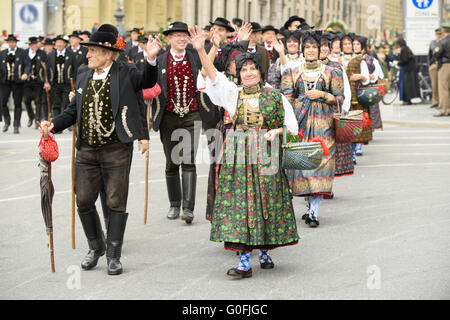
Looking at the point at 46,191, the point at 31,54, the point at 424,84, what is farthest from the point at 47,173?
the point at 424,84

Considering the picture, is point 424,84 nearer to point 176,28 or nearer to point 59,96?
point 59,96

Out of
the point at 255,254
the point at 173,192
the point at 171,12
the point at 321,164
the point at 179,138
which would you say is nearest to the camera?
the point at 255,254

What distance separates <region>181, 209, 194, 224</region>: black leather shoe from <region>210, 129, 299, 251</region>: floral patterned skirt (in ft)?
7.14

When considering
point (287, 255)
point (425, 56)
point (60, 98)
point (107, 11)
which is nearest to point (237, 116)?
point (287, 255)

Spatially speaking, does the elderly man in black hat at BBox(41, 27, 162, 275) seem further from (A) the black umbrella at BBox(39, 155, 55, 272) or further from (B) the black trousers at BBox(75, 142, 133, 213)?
(A) the black umbrella at BBox(39, 155, 55, 272)

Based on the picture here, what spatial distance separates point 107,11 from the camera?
44625mm

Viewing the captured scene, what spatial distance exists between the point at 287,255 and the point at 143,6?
4277cm

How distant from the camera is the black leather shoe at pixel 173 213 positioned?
9516 millimetres

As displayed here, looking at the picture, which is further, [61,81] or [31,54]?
[31,54]

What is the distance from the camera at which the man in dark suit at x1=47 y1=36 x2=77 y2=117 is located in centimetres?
1986

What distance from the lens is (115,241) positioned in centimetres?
703

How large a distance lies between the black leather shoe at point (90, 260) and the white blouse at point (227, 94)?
156 cm

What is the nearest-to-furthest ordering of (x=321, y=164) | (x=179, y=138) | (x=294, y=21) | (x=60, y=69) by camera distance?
(x=321, y=164) < (x=179, y=138) < (x=294, y=21) < (x=60, y=69)

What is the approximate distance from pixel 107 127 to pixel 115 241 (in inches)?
35.4
